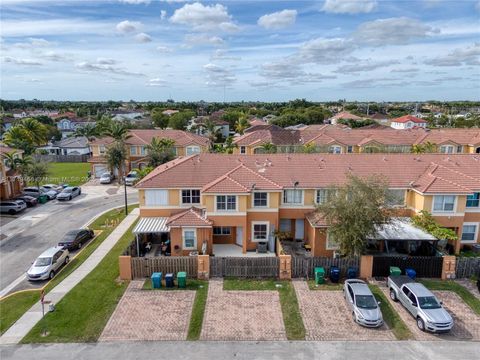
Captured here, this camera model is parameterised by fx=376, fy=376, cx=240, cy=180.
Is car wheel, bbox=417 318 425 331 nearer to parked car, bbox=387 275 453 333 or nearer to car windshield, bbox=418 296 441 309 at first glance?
parked car, bbox=387 275 453 333

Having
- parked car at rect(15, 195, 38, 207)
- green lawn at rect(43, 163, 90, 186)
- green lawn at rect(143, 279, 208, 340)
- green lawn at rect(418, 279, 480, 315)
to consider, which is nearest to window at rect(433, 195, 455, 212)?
green lawn at rect(418, 279, 480, 315)

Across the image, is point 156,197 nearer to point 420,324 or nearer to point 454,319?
point 420,324

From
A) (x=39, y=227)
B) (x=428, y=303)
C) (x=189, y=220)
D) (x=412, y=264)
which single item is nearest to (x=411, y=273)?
(x=412, y=264)

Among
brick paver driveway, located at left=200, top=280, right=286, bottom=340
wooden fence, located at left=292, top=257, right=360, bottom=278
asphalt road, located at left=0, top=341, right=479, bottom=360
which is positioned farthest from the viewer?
wooden fence, located at left=292, top=257, right=360, bottom=278

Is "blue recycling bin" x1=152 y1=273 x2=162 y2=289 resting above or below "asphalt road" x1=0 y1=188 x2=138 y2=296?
above

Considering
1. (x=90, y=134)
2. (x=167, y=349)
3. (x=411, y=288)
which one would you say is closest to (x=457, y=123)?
(x=90, y=134)

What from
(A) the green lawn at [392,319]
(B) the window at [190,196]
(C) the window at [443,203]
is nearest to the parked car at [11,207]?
(B) the window at [190,196]
